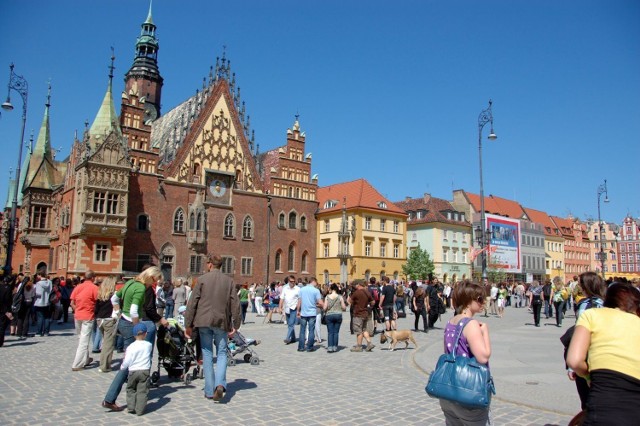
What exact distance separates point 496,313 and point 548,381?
2111 centimetres

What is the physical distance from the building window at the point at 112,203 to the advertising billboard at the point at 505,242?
169ft

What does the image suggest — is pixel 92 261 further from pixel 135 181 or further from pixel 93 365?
pixel 93 365

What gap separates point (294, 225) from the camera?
50.7 m

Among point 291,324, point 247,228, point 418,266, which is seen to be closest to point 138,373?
point 291,324

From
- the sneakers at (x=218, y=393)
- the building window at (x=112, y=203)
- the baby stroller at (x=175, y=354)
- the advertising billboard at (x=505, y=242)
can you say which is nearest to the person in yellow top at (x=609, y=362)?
the sneakers at (x=218, y=393)

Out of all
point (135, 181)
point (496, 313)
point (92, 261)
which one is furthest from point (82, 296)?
point (135, 181)

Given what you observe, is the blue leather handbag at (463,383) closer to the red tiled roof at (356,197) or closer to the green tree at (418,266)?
the red tiled roof at (356,197)

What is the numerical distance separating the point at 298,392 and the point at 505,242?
7269 centimetres

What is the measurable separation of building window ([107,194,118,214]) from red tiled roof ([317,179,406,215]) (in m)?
22.0

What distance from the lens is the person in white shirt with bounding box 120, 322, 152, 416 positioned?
23.0 ft

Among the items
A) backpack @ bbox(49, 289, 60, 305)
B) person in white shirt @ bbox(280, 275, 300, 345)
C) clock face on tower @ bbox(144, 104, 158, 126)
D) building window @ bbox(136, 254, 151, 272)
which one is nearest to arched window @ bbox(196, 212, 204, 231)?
building window @ bbox(136, 254, 151, 272)

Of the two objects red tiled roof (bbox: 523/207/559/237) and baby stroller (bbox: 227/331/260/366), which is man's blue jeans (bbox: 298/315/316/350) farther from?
red tiled roof (bbox: 523/207/559/237)

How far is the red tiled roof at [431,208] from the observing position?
64875mm

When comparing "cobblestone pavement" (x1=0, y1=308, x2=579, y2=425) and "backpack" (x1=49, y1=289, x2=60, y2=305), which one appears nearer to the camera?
"cobblestone pavement" (x1=0, y1=308, x2=579, y2=425)
